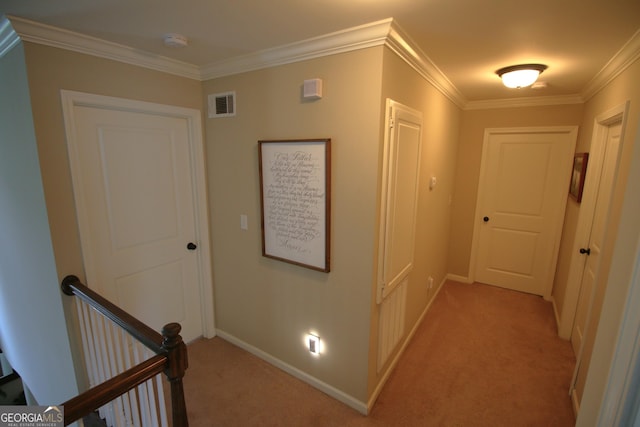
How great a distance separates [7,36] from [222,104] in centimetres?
118

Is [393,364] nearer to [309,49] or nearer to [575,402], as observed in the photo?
[575,402]

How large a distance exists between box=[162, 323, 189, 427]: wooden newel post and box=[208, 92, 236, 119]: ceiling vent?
5.44 feet

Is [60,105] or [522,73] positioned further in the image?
[522,73]

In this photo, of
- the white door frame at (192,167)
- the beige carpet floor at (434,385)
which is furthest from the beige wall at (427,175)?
the white door frame at (192,167)

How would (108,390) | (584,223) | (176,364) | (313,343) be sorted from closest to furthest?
1. (108,390)
2. (176,364)
3. (313,343)
4. (584,223)

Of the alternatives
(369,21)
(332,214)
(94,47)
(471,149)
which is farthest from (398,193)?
(471,149)

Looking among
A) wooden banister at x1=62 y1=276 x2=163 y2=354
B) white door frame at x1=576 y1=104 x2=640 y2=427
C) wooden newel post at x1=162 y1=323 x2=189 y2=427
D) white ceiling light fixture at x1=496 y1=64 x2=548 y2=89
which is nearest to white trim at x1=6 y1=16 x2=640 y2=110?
white ceiling light fixture at x1=496 y1=64 x2=548 y2=89

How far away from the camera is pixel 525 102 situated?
11.1 ft

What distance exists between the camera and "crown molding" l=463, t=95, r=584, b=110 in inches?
125

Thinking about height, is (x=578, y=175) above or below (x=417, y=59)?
below

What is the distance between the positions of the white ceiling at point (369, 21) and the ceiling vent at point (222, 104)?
284mm

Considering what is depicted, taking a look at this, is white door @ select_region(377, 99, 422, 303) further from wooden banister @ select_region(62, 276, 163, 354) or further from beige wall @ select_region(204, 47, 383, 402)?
wooden banister @ select_region(62, 276, 163, 354)

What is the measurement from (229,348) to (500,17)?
9.92 ft

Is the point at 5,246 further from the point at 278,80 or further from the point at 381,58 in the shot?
the point at 381,58
